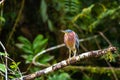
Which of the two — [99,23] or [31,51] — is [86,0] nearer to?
[99,23]

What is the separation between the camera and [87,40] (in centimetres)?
416

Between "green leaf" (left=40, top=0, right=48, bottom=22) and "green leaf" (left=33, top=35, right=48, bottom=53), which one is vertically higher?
"green leaf" (left=40, top=0, right=48, bottom=22)

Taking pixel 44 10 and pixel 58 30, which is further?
pixel 58 30

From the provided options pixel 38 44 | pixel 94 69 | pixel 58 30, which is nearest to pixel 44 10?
pixel 58 30

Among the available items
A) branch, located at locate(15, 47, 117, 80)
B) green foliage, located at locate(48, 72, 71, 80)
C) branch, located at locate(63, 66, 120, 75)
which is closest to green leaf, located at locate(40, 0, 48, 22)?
branch, located at locate(63, 66, 120, 75)

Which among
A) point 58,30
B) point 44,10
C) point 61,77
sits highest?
point 44,10

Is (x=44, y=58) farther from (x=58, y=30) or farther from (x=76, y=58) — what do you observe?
(x=76, y=58)

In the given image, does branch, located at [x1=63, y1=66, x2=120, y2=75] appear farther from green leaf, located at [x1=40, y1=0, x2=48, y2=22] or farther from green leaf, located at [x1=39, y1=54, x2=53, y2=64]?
green leaf, located at [x1=40, y1=0, x2=48, y2=22]

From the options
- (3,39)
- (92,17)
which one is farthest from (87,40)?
(3,39)

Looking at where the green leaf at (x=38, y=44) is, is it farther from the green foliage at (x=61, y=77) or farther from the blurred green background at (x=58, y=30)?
the green foliage at (x=61, y=77)

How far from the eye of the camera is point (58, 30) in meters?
4.42

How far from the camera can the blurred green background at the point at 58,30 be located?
3.68m

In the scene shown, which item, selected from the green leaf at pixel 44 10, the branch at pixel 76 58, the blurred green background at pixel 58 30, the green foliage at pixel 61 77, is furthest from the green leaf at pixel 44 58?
the branch at pixel 76 58

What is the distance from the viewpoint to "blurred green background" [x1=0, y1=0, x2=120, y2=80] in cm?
368
